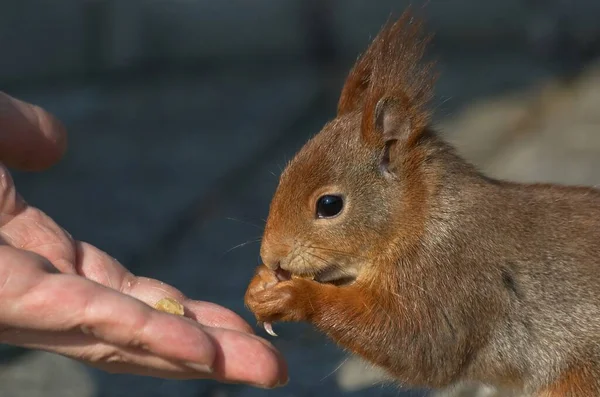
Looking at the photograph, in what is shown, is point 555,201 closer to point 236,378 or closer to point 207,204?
point 236,378

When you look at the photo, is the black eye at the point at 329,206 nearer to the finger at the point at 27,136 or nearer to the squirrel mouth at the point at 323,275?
the squirrel mouth at the point at 323,275

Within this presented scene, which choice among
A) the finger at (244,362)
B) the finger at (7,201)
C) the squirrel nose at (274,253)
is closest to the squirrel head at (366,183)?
the squirrel nose at (274,253)

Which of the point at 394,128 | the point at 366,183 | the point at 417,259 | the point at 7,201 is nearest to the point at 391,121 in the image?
the point at 394,128

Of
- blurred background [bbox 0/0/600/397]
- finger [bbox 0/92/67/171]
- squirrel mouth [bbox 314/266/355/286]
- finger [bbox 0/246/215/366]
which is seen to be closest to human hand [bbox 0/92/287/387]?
finger [bbox 0/246/215/366]

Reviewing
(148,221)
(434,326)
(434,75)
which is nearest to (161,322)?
(434,326)

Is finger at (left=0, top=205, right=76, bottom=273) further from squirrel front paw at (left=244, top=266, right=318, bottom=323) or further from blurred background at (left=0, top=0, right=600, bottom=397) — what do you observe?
blurred background at (left=0, top=0, right=600, bottom=397)
